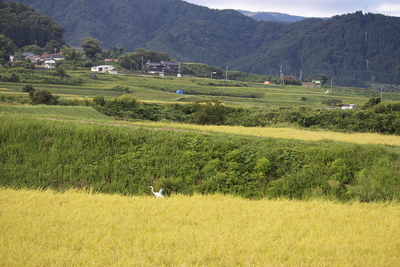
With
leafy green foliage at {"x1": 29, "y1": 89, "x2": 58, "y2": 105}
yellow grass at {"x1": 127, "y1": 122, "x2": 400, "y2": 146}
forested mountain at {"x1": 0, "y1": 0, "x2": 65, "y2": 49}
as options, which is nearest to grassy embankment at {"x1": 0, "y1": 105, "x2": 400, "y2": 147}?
yellow grass at {"x1": 127, "y1": 122, "x2": 400, "y2": 146}

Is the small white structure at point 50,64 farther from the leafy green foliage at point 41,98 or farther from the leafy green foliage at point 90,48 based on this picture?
the leafy green foliage at point 41,98

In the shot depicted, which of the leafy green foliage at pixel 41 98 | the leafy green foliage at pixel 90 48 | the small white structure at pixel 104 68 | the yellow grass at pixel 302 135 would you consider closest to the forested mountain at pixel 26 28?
the leafy green foliage at pixel 90 48

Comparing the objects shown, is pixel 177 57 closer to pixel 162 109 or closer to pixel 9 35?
pixel 9 35

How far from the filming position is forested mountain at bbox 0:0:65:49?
103725mm

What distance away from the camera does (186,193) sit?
44.4 ft

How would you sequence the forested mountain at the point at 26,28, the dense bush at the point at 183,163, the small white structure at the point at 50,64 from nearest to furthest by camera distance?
the dense bush at the point at 183,163
the small white structure at the point at 50,64
the forested mountain at the point at 26,28

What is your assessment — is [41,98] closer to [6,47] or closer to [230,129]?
[230,129]

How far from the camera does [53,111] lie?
2438 centimetres

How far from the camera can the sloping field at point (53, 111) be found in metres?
21.4

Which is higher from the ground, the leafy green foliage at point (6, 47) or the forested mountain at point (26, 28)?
the forested mountain at point (26, 28)

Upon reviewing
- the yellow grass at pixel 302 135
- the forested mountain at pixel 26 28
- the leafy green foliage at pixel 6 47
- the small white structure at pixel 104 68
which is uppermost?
the forested mountain at pixel 26 28

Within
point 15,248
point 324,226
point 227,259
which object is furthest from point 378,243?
point 15,248

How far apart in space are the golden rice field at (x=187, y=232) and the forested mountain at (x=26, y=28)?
103 m

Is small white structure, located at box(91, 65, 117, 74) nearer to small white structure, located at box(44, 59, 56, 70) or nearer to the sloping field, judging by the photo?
small white structure, located at box(44, 59, 56, 70)
